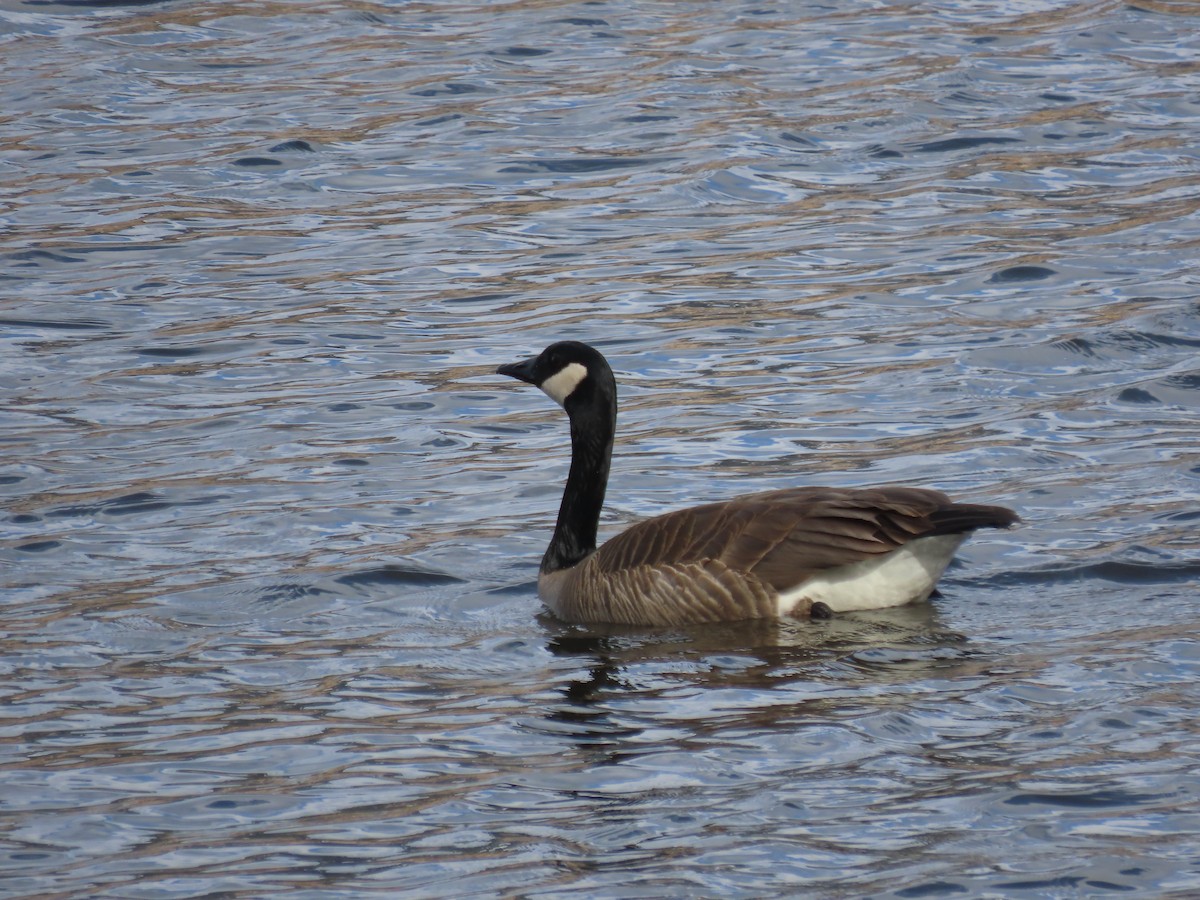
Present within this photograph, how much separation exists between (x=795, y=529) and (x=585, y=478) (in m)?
1.42

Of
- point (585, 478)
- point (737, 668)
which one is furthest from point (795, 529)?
point (585, 478)

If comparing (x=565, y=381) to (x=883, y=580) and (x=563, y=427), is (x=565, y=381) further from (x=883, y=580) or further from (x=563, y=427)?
(x=563, y=427)

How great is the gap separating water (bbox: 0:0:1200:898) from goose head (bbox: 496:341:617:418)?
100 cm

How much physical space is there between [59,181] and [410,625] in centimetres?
1092

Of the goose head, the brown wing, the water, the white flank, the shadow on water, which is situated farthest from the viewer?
the goose head

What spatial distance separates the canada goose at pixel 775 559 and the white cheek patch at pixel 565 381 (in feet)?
2.82

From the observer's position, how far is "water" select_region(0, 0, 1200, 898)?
6.11 m

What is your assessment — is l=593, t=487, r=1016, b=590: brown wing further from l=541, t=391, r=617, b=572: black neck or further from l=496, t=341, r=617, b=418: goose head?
l=496, t=341, r=617, b=418: goose head

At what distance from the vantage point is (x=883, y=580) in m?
8.34

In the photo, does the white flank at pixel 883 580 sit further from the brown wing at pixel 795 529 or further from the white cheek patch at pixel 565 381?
the white cheek patch at pixel 565 381

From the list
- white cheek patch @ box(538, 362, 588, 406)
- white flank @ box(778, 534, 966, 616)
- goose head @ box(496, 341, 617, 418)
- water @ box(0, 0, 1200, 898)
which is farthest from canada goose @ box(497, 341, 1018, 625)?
white cheek patch @ box(538, 362, 588, 406)

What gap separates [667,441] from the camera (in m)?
11.5

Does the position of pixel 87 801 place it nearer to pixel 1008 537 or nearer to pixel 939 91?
pixel 1008 537

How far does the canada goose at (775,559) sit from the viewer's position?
26.5 feet
